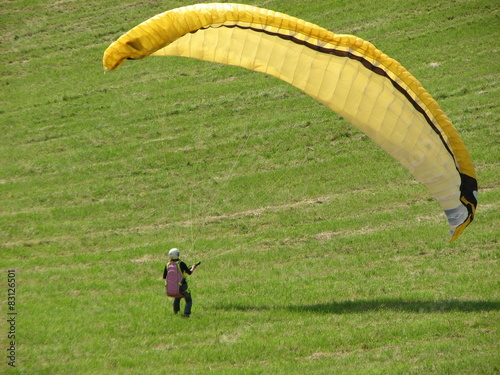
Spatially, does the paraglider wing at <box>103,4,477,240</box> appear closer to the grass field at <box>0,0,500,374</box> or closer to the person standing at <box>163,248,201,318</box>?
the grass field at <box>0,0,500,374</box>

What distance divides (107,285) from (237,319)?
155 inches

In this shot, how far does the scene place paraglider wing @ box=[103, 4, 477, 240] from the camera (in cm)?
1242

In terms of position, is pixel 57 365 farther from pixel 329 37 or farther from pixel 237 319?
pixel 329 37

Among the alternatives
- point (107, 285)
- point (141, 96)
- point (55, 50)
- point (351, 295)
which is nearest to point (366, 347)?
point (351, 295)

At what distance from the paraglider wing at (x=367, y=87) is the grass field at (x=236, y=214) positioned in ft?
8.20

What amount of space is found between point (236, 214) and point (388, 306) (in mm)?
7226

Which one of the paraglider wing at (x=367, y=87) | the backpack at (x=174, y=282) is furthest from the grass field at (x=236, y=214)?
the paraglider wing at (x=367, y=87)

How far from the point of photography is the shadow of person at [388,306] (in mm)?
12656

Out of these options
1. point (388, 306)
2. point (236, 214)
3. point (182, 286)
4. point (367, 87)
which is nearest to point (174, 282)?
point (182, 286)

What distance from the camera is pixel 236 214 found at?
19.5m

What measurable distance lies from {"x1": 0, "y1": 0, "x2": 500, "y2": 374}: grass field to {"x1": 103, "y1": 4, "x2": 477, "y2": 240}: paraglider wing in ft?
8.20

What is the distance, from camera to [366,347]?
11.5 meters

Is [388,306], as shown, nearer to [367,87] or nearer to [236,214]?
[367,87]

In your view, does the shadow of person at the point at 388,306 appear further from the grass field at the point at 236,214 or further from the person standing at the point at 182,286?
the person standing at the point at 182,286
